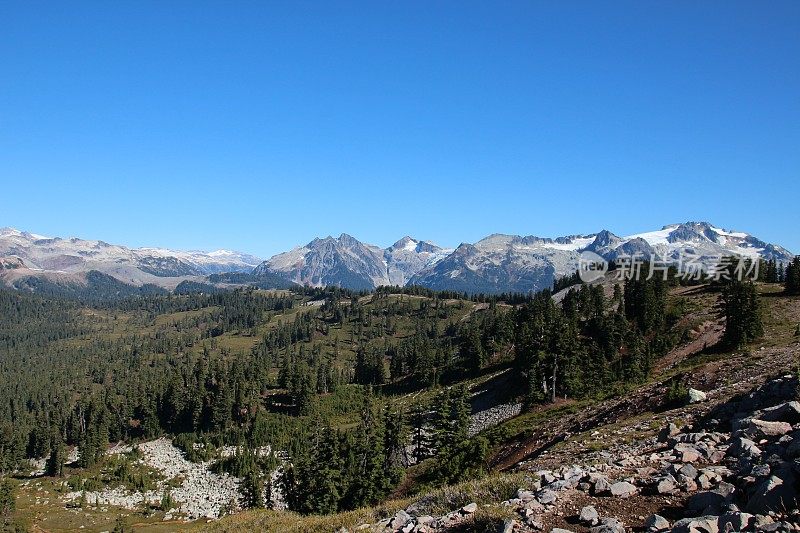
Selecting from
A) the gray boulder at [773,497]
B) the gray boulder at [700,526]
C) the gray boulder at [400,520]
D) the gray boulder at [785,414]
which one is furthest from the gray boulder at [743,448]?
the gray boulder at [400,520]

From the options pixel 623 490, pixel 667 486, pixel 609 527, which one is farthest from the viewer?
pixel 623 490

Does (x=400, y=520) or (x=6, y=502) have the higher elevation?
(x=400, y=520)

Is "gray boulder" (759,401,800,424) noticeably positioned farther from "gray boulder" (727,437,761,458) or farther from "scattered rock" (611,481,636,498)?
"scattered rock" (611,481,636,498)

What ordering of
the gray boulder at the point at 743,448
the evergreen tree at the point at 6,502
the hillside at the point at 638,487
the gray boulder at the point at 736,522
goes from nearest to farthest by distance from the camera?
1. the gray boulder at the point at 736,522
2. the hillside at the point at 638,487
3. the gray boulder at the point at 743,448
4. the evergreen tree at the point at 6,502

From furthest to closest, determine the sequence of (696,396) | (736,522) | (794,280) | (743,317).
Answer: (794,280)
(743,317)
(696,396)
(736,522)

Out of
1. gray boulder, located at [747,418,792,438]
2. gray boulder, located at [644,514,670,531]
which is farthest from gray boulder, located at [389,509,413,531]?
gray boulder, located at [747,418,792,438]

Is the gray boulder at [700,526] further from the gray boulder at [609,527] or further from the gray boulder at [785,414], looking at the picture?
the gray boulder at [785,414]

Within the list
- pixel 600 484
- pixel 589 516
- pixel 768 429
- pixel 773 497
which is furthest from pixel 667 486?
pixel 768 429

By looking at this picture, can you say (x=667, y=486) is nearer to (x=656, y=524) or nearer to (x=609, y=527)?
(x=656, y=524)

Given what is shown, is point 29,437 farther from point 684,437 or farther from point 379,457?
point 684,437

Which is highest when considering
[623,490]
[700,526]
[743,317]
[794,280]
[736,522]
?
[794,280]

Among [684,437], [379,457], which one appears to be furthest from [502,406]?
[684,437]

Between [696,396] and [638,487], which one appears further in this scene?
[696,396]

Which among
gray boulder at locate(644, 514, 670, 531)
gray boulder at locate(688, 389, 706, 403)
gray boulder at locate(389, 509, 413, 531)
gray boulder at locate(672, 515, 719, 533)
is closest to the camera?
gray boulder at locate(672, 515, 719, 533)
